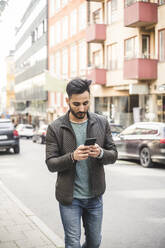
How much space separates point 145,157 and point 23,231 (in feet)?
29.2

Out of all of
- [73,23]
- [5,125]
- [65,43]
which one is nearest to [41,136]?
[5,125]

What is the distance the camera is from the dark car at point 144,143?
533 inches

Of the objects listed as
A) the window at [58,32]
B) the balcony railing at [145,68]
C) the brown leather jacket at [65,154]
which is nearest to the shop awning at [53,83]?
the window at [58,32]

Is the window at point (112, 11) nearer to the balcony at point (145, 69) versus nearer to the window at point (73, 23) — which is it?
the balcony at point (145, 69)

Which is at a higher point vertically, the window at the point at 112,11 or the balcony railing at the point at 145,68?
the window at the point at 112,11

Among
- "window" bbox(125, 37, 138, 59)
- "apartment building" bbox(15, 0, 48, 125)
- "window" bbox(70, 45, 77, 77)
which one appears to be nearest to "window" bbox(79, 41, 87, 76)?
"window" bbox(70, 45, 77, 77)

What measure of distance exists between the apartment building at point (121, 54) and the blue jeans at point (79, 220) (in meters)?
20.6

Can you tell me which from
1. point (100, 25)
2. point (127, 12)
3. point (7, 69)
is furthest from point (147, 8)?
point (7, 69)

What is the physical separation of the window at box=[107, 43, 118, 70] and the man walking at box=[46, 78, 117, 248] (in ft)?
86.9

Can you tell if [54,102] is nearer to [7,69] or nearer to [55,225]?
[55,225]

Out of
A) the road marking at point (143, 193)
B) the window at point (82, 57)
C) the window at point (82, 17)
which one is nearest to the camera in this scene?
the road marking at point (143, 193)

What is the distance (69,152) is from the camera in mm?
3525

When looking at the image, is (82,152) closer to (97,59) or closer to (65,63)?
(97,59)

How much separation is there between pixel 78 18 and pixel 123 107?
12956mm
